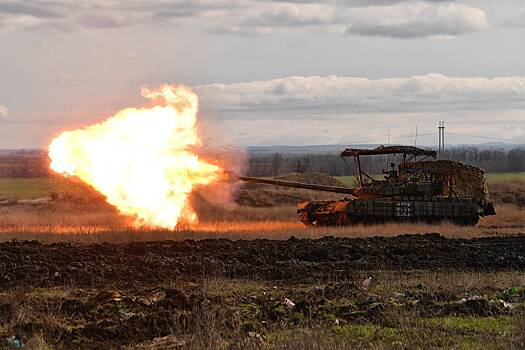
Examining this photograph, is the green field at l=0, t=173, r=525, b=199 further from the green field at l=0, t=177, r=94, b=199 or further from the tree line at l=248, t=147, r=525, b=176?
the tree line at l=248, t=147, r=525, b=176

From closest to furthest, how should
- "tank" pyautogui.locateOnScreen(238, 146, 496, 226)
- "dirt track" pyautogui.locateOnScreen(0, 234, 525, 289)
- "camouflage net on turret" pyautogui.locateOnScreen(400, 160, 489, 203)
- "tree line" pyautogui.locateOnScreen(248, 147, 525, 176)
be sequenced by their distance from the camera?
"dirt track" pyautogui.locateOnScreen(0, 234, 525, 289) → "tank" pyautogui.locateOnScreen(238, 146, 496, 226) → "camouflage net on turret" pyautogui.locateOnScreen(400, 160, 489, 203) → "tree line" pyautogui.locateOnScreen(248, 147, 525, 176)

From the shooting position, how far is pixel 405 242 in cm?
2491

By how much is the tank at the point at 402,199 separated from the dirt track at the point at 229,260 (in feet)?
31.6

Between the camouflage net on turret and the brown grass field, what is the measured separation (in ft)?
36.3

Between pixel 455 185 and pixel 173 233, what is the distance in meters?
17.1

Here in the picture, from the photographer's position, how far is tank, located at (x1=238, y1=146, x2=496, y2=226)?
34.3m

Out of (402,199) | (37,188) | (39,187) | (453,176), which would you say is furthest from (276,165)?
(402,199)

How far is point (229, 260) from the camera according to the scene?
66.2 feet

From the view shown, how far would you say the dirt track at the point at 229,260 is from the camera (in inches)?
711

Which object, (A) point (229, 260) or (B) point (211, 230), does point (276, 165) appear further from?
(A) point (229, 260)

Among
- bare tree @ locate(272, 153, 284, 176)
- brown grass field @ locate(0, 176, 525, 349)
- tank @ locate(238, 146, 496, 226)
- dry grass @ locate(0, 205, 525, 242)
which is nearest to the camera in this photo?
brown grass field @ locate(0, 176, 525, 349)

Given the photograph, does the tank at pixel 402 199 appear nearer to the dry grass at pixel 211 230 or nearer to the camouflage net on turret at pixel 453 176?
the camouflage net on turret at pixel 453 176

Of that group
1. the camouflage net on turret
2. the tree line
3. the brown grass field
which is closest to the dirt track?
the brown grass field

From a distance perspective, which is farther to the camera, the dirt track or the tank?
the tank
